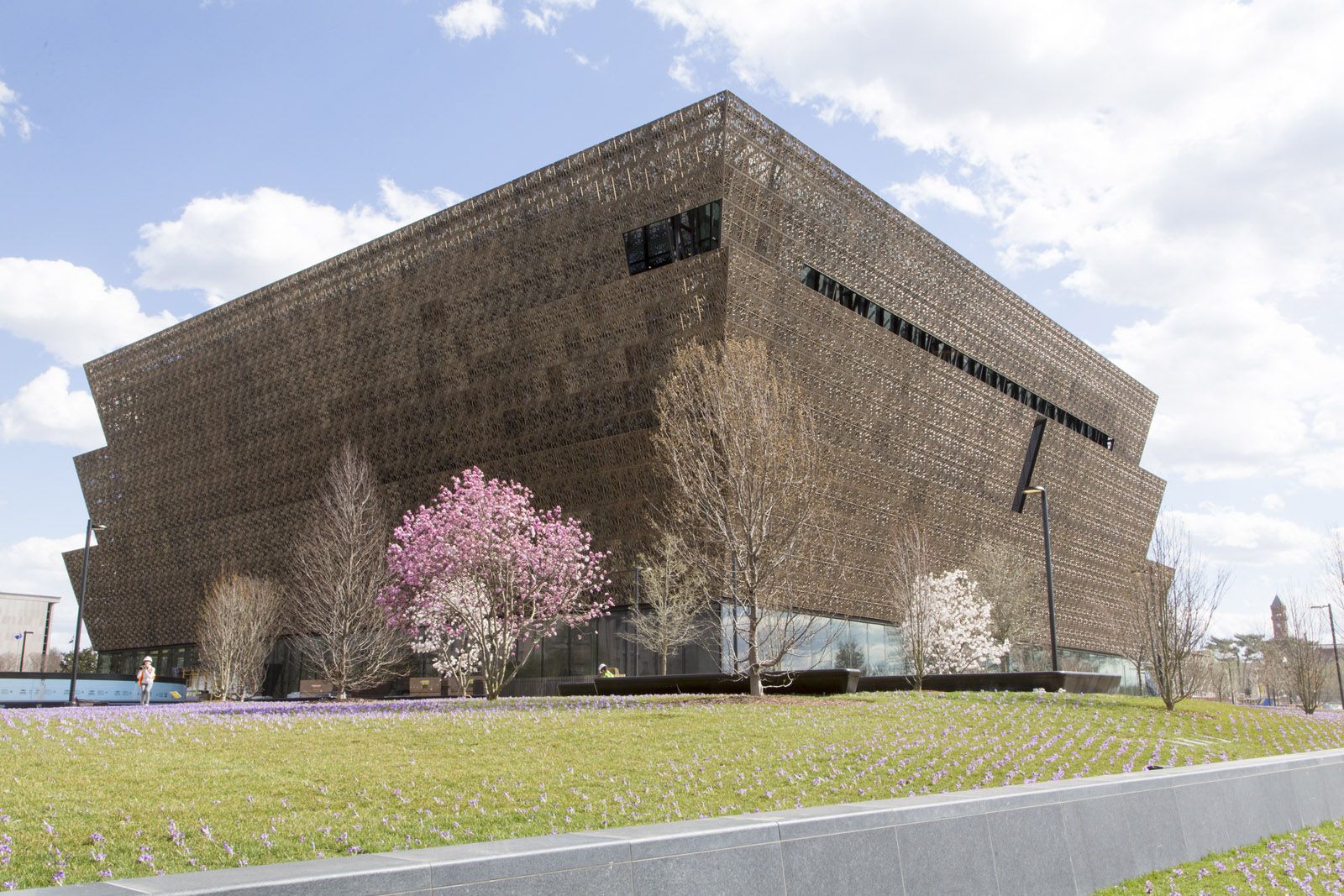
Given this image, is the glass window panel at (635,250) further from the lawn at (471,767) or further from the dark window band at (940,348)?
the lawn at (471,767)

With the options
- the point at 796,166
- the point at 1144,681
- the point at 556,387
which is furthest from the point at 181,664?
the point at 1144,681

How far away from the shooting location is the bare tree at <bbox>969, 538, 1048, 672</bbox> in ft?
185

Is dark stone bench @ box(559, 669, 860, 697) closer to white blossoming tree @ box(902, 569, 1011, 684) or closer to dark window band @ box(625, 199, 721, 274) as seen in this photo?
white blossoming tree @ box(902, 569, 1011, 684)

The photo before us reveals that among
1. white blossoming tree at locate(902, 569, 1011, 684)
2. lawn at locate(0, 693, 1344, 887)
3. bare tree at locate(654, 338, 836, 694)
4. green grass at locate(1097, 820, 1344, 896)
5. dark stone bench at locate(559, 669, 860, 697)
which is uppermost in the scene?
bare tree at locate(654, 338, 836, 694)

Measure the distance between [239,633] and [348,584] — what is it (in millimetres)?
16254

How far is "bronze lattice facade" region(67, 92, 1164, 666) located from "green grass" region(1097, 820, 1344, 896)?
108 feet

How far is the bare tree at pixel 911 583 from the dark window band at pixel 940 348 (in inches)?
430

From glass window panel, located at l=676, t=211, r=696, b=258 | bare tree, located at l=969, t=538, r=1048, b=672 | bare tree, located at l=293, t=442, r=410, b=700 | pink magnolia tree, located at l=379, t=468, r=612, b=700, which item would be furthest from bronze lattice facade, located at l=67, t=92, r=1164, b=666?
pink magnolia tree, located at l=379, t=468, r=612, b=700

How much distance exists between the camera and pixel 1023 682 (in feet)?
111

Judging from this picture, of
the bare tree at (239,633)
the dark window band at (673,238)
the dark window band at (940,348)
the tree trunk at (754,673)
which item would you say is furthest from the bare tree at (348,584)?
the dark window band at (940,348)

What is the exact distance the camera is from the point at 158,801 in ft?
36.4

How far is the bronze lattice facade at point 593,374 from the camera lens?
45.3 metres

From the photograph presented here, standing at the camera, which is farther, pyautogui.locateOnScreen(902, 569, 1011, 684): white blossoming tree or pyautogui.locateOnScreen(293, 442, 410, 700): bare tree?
pyautogui.locateOnScreen(902, 569, 1011, 684): white blossoming tree

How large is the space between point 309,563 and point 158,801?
151ft
